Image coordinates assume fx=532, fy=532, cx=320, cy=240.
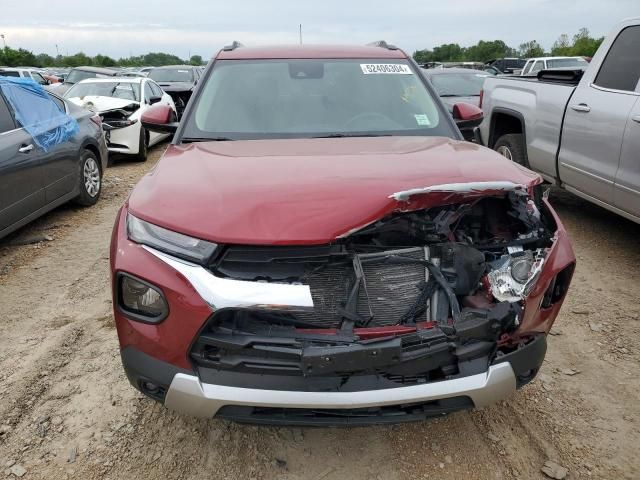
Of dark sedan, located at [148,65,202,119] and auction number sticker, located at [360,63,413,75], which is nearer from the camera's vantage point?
auction number sticker, located at [360,63,413,75]

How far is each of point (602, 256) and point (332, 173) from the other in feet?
11.4

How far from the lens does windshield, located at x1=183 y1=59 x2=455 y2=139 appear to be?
3244mm

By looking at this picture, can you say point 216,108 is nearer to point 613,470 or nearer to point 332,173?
point 332,173

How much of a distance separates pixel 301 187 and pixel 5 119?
4.13 metres

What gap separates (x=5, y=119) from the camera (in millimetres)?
4965

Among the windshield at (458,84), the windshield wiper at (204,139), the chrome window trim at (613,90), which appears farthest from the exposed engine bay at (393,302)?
the windshield at (458,84)

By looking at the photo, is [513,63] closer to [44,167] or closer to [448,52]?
[44,167]

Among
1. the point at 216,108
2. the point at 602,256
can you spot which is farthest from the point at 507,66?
the point at 216,108

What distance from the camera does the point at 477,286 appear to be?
87.5 inches

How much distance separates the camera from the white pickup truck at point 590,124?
4250mm

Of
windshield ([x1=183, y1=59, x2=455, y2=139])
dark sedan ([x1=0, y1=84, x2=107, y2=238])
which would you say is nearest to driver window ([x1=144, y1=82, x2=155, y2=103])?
dark sedan ([x1=0, y1=84, x2=107, y2=238])

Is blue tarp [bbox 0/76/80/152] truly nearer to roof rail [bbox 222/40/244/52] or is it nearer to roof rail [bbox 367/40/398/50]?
roof rail [bbox 222/40/244/52]

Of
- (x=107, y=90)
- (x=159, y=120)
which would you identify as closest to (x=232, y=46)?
(x=159, y=120)

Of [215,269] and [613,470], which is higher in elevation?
[215,269]
